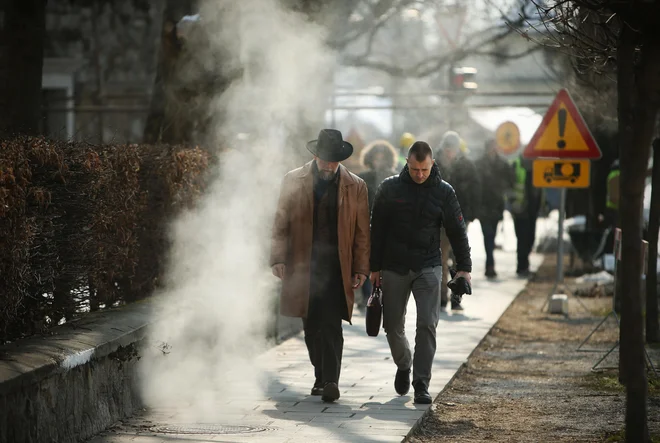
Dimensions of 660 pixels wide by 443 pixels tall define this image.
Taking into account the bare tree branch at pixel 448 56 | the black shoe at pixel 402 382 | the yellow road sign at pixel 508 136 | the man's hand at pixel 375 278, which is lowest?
the black shoe at pixel 402 382

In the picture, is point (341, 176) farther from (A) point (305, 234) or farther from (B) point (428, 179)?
(B) point (428, 179)

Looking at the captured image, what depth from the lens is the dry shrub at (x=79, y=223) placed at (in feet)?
20.7

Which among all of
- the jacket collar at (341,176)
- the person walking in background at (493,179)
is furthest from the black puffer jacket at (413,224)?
the person walking in background at (493,179)

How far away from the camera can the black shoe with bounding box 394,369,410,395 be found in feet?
27.0

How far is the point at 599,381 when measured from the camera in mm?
9070

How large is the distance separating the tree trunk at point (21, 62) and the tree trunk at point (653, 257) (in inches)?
202

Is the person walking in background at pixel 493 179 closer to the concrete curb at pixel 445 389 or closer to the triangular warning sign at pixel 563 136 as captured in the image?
the triangular warning sign at pixel 563 136

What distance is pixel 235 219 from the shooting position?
1034 cm

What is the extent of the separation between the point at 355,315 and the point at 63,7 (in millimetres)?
12707

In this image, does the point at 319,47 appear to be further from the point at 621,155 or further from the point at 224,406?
the point at 621,155

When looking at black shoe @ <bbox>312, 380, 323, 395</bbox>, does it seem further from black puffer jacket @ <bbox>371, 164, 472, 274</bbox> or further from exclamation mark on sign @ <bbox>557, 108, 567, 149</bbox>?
exclamation mark on sign @ <bbox>557, 108, 567, 149</bbox>

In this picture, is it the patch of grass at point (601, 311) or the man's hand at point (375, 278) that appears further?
the patch of grass at point (601, 311)

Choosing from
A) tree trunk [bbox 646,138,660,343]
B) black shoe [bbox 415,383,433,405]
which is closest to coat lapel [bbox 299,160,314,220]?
black shoe [bbox 415,383,433,405]

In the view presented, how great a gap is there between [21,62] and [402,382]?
14.1 feet
